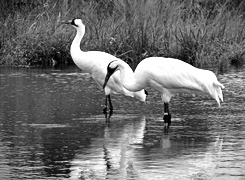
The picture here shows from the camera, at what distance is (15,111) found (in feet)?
46.2

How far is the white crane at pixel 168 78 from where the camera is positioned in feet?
42.5

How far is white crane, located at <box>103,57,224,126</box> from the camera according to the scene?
1295 centimetres

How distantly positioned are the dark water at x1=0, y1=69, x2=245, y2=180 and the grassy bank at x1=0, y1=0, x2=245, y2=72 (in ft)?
15.3

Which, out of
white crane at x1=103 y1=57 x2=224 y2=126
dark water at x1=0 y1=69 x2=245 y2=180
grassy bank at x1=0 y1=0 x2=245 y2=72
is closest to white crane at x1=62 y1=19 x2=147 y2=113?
dark water at x1=0 y1=69 x2=245 y2=180

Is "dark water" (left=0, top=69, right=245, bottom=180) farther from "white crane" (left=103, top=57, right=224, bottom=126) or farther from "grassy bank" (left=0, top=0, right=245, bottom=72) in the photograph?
"grassy bank" (left=0, top=0, right=245, bottom=72)

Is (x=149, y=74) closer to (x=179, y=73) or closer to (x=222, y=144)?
(x=179, y=73)

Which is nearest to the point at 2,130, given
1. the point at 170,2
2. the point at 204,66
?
the point at 204,66

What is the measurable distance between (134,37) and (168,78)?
10.1 m

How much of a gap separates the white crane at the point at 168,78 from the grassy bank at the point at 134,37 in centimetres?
797

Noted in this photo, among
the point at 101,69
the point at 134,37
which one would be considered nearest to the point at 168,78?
the point at 101,69

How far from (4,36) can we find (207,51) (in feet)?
17.6

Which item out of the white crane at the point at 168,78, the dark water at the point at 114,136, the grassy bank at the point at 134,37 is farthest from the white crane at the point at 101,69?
the grassy bank at the point at 134,37

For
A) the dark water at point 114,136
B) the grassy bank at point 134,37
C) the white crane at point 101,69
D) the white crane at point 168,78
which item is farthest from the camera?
the grassy bank at point 134,37

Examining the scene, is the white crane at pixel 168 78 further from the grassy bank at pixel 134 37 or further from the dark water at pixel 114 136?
the grassy bank at pixel 134 37
